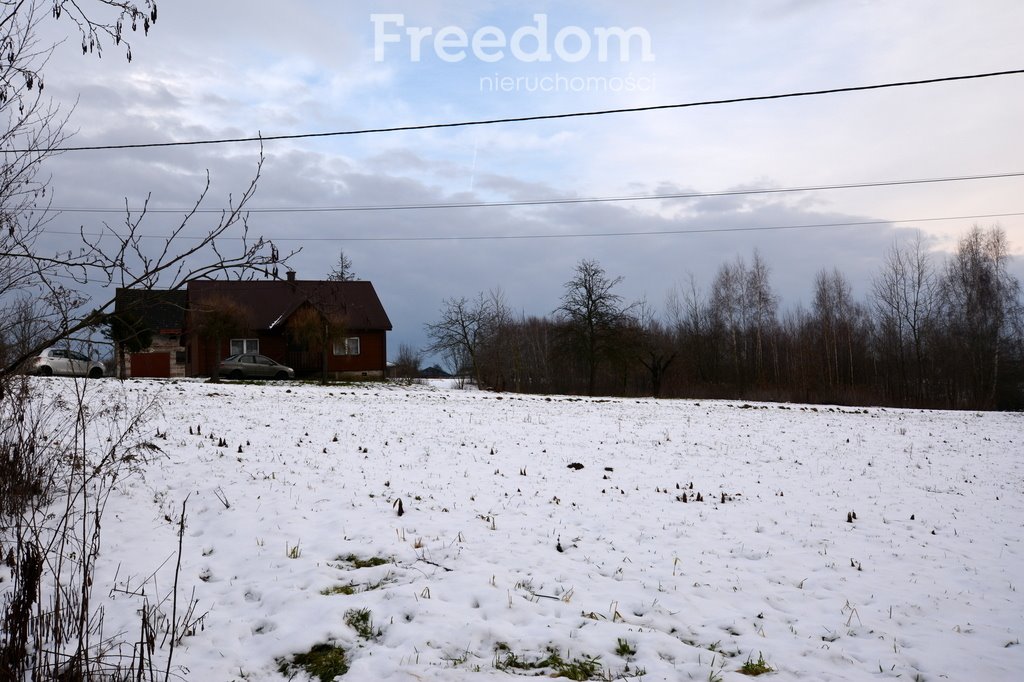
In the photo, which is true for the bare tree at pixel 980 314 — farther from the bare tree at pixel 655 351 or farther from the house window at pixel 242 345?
the house window at pixel 242 345

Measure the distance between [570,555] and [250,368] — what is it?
103 feet

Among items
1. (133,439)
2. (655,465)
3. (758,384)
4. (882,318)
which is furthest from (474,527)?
(882,318)

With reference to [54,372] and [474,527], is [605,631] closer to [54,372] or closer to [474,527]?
[474,527]

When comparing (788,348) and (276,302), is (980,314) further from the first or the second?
(276,302)

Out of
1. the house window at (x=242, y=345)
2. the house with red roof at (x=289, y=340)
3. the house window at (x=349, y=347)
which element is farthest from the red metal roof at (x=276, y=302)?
the house window at (x=242, y=345)

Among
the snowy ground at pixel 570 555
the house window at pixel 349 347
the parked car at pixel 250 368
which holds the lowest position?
the snowy ground at pixel 570 555

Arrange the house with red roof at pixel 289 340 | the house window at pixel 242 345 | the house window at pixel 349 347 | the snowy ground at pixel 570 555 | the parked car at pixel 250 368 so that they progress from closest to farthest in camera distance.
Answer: the snowy ground at pixel 570 555 → the parked car at pixel 250 368 → the house with red roof at pixel 289 340 → the house window at pixel 349 347 → the house window at pixel 242 345

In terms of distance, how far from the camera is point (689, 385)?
4484cm

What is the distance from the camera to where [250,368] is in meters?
33.8

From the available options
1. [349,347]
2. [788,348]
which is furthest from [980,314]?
[349,347]

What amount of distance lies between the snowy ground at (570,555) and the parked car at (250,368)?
888 inches

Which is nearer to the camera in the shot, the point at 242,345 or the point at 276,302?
the point at 242,345

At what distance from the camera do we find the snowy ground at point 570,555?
438 cm

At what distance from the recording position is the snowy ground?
14.4ft
